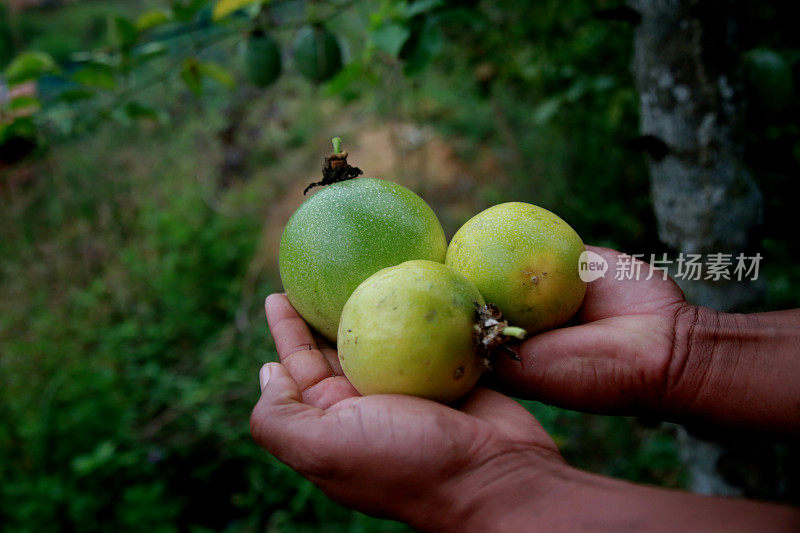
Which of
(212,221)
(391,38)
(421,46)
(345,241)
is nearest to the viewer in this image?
(345,241)

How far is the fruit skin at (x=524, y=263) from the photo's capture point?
1656 mm

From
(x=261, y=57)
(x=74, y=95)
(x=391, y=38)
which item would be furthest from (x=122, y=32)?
(x=391, y=38)

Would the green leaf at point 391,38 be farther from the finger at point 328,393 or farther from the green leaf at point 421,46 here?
the finger at point 328,393

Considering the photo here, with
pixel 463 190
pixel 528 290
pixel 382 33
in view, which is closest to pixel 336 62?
pixel 382 33

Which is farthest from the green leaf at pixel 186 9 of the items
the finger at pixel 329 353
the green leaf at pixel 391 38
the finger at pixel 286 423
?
the finger at pixel 286 423

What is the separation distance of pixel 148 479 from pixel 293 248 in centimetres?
234

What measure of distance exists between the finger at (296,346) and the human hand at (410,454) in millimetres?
236

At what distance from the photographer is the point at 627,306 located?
188 centimetres

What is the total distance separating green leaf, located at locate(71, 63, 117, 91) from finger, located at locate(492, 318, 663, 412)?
233 cm

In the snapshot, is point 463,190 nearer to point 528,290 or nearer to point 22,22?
point 528,290

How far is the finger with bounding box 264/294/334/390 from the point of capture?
173cm

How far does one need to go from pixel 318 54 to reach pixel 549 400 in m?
1.93

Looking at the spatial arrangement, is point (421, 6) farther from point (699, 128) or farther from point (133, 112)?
point (133, 112)

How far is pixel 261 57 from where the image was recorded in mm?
2863
